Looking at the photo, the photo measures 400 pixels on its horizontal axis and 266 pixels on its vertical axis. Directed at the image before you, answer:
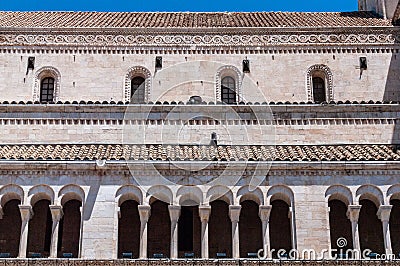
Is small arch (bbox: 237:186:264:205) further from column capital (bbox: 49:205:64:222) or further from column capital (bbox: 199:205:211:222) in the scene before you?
column capital (bbox: 49:205:64:222)

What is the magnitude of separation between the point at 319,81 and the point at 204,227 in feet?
37.5

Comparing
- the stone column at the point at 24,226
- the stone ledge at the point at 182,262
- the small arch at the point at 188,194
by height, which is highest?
the small arch at the point at 188,194

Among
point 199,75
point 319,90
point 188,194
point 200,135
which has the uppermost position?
point 199,75

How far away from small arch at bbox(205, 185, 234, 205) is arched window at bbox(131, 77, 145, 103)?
331 inches

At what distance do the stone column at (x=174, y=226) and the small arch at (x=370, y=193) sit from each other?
18.6 feet

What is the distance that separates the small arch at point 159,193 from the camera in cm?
2794

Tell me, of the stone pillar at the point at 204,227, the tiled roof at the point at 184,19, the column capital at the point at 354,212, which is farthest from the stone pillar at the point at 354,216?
the tiled roof at the point at 184,19

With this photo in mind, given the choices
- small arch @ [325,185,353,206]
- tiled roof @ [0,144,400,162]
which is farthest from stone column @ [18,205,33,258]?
small arch @ [325,185,353,206]

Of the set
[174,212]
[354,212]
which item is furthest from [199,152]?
[354,212]

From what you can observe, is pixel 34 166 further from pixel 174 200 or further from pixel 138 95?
pixel 138 95

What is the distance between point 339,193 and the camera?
2811 cm

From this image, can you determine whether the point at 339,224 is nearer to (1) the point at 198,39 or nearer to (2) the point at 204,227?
(2) the point at 204,227

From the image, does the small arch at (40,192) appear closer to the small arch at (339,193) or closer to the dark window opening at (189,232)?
the dark window opening at (189,232)

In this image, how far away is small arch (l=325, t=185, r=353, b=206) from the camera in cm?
2806
